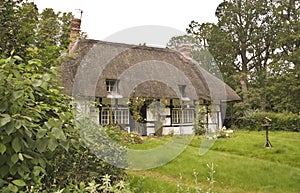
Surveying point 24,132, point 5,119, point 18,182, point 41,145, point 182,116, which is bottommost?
point 18,182

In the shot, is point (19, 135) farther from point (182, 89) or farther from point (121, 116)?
point (182, 89)

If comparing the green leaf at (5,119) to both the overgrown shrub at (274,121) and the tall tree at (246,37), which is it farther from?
the tall tree at (246,37)

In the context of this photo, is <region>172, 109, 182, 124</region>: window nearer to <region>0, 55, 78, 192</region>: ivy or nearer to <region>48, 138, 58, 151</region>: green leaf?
Result: <region>0, 55, 78, 192</region>: ivy

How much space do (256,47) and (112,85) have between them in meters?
16.8

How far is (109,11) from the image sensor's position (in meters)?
7.02

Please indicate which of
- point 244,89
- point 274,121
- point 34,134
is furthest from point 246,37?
point 34,134

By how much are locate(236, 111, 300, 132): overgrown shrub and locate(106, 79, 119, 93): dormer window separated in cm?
923

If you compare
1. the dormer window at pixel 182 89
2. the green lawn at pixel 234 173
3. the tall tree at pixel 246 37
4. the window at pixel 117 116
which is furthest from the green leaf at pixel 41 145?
the tall tree at pixel 246 37

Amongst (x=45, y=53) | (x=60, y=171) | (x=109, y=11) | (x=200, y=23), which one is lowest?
(x=60, y=171)

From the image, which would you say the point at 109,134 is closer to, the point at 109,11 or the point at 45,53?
the point at 45,53

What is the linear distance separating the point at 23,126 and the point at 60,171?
1.51 metres

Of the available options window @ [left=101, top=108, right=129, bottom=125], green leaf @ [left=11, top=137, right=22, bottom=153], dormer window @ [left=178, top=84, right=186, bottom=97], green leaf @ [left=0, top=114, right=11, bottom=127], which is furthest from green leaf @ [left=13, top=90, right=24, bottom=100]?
dormer window @ [left=178, top=84, right=186, bottom=97]

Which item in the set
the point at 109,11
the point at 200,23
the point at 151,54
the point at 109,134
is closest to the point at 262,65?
the point at 200,23

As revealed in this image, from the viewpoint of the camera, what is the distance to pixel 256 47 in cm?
2755
